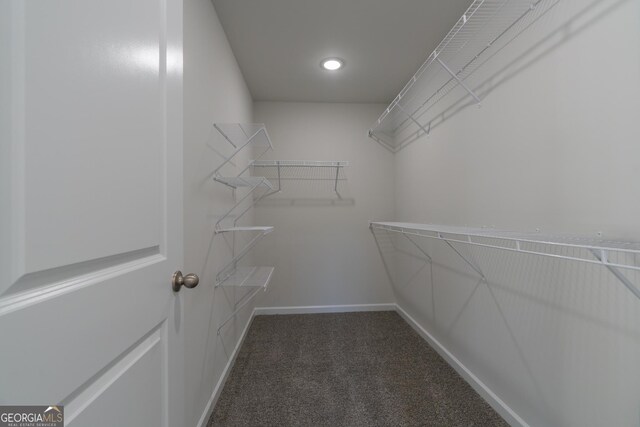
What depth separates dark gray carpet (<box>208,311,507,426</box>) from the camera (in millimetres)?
1410

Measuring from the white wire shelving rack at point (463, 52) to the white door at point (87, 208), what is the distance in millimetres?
1359

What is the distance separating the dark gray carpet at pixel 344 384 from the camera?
1.41m

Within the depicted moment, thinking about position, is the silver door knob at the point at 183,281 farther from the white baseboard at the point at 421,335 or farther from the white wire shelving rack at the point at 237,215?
the white baseboard at the point at 421,335

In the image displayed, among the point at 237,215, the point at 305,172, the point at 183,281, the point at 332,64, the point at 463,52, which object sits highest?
the point at 332,64

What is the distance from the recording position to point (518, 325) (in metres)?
1.27

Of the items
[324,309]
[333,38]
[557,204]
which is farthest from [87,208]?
[324,309]

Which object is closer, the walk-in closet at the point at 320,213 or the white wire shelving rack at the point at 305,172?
the walk-in closet at the point at 320,213

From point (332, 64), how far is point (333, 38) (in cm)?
32

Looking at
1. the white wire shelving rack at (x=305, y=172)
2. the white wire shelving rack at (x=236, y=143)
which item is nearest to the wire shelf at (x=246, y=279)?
the white wire shelving rack at (x=236, y=143)

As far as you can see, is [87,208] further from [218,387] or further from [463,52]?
[463,52]

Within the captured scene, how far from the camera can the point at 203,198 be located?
1.38 meters

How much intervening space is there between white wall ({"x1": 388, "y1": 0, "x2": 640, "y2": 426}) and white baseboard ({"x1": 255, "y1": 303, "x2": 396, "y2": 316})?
47.0 inches

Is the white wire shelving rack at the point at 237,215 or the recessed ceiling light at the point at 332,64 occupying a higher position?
the recessed ceiling light at the point at 332,64

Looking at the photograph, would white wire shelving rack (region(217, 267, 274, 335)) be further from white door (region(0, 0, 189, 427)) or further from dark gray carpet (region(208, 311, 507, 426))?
white door (region(0, 0, 189, 427))
